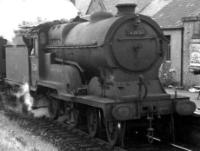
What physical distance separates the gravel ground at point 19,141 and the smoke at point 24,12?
480 cm

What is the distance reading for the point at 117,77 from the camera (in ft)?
26.3

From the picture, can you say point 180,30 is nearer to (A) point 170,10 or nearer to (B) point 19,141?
(A) point 170,10

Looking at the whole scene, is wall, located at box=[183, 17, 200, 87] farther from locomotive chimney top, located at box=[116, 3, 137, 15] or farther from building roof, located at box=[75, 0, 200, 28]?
locomotive chimney top, located at box=[116, 3, 137, 15]

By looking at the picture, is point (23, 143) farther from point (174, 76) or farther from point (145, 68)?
point (174, 76)

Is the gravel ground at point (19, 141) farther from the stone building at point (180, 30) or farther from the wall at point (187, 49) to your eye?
the stone building at point (180, 30)

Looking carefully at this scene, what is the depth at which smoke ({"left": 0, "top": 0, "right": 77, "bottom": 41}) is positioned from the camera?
44.3ft

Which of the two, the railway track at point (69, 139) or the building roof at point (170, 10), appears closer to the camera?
the railway track at point (69, 139)

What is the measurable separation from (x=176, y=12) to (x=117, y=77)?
11.6 meters

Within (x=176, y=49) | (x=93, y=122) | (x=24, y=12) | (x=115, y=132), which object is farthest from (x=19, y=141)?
(x=176, y=49)

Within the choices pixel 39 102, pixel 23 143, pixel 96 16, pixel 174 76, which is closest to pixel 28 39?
pixel 39 102

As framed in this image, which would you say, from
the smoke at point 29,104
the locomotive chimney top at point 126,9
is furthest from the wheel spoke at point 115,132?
the smoke at point 29,104

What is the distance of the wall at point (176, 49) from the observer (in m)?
17.4

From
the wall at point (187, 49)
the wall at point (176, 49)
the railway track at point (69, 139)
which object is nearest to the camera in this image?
the railway track at point (69, 139)

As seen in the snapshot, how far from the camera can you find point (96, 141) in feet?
27.4
